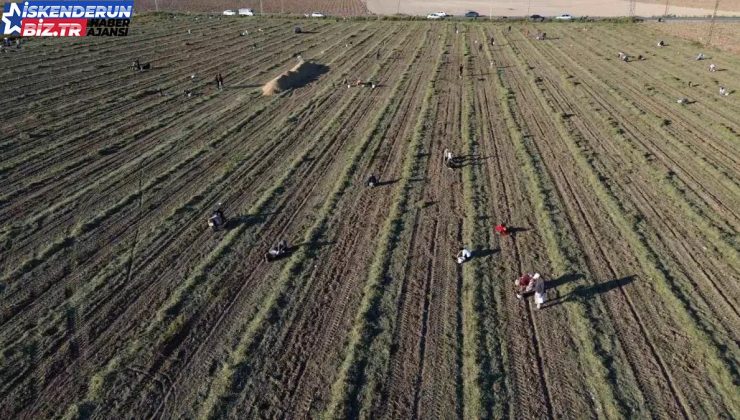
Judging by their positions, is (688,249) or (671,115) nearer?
(688,249)

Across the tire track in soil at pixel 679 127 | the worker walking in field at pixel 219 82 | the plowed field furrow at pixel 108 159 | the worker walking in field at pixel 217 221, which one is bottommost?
the worker walking in field at pixel 217 221

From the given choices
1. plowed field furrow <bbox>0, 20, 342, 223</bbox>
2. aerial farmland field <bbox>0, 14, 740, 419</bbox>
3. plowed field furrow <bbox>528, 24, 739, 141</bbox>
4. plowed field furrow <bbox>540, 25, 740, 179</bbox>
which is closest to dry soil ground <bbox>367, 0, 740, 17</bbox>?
plowed field furrow <bbox>528, 24, 739, 141</bbox>

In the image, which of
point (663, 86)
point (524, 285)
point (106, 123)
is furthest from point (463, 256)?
point (663, 86)

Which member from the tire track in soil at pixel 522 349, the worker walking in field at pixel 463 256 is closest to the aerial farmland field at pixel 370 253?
the tire track in soil at pixel 522 349

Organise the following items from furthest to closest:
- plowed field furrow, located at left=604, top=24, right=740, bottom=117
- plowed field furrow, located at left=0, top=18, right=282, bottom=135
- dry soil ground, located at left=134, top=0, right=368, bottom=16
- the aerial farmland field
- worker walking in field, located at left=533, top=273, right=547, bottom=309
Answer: dry soil ground, located at left=134, top=0, right=368, bottom=16
plowed field furrow, located at left=604, top=24, right=740, bottom=117
plowed field furrow, located at left=0, top=18, right=282, bottom=135
worker walking in field, located at left=533, top=273, right=547, bottom=309
the aerial farmland field

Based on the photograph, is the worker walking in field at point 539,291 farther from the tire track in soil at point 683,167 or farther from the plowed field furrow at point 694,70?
the plowed field furrow at point 694,70

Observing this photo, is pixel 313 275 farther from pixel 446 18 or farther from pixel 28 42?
pixel 446 18

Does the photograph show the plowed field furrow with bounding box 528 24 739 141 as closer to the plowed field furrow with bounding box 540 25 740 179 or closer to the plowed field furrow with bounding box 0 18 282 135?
the plowed field furrow with bounding box 540 25 740 179

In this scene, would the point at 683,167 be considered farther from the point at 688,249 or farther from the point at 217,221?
the point at 217,221
